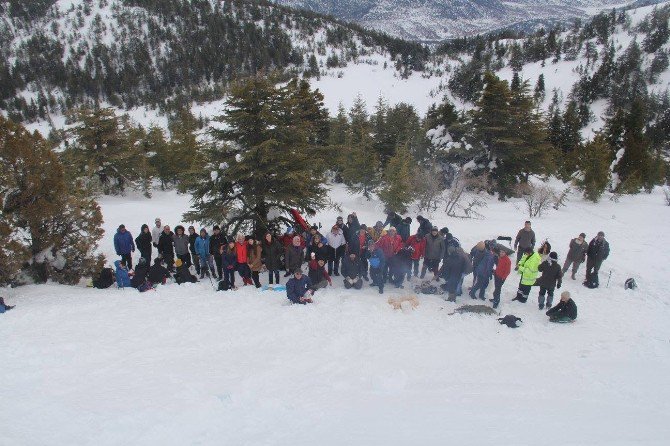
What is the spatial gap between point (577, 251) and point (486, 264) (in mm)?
3232

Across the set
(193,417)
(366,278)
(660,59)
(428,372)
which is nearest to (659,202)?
(366,278)

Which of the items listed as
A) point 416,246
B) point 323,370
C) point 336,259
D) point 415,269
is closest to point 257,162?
point 336,259

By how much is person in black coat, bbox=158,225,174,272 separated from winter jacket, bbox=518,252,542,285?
958 centimetres

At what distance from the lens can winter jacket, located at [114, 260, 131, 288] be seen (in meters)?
10.2

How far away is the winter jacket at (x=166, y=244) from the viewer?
1105 centimetres

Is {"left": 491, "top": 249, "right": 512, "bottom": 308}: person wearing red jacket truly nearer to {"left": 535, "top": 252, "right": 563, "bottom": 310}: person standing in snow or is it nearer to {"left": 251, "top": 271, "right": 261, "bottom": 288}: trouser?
{"left": 535, "top": 252, "right": 563, "bottom": 310}: person standing in snow

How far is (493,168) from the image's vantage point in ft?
84.8

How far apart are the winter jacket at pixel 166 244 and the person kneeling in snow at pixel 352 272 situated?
5120mm

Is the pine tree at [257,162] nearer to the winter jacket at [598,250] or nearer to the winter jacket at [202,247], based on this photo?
the winter jacket at [202,247]

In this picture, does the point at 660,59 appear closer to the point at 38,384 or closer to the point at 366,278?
the point at 366,278

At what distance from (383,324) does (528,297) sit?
4270 mm

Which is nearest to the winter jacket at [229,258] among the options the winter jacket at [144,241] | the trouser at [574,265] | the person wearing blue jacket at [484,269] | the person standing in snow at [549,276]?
the winter jacket at [144,241]

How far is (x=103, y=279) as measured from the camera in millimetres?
10359

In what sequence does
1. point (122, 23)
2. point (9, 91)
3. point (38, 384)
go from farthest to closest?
1. point (122, 23)
2. point (9, 91)
3. point (38, 384)
